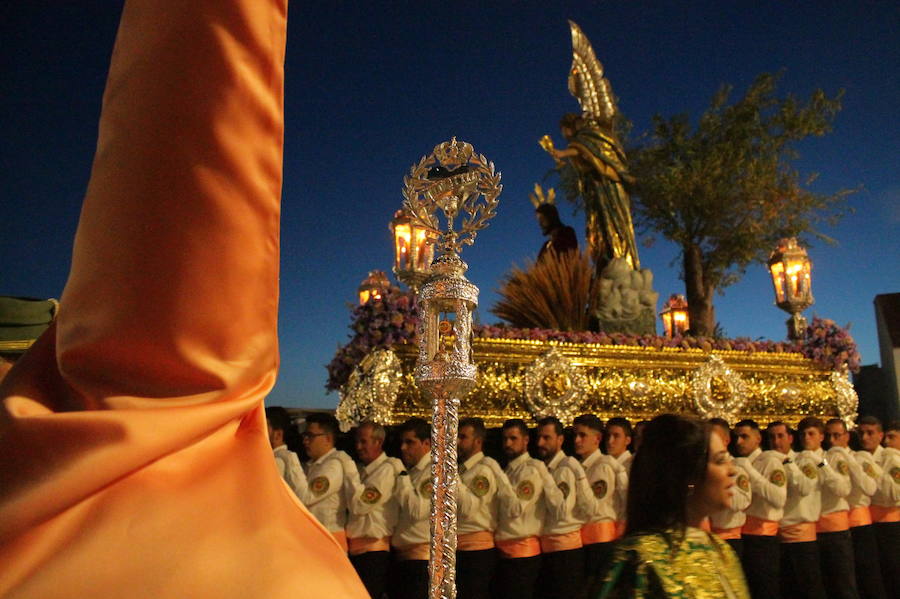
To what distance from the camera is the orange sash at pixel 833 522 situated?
5793 mm

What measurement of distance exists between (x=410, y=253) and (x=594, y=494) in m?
2.52

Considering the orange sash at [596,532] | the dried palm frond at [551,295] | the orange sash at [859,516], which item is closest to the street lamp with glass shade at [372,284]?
the dried palm frond at [551,295]

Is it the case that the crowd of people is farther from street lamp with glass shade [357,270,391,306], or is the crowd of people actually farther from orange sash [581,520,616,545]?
street lamp with glass shade [357,270,391,306]

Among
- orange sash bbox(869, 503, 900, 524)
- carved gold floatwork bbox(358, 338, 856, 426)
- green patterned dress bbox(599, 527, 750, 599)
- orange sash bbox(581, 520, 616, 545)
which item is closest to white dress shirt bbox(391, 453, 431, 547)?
carved gold floatwork bbox(358, 338, 856, 426)

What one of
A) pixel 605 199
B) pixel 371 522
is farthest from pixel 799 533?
pixel 605 199

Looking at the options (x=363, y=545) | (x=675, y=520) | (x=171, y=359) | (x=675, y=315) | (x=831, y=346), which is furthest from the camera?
(x=675, y=315)

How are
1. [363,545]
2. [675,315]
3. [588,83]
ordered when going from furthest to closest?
1. [675,315]
2. [588,83]
3. [363,545]

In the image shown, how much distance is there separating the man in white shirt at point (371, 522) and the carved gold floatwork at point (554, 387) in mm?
1755

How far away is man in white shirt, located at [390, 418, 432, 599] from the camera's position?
4.30 metres

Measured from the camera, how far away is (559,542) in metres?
4.86

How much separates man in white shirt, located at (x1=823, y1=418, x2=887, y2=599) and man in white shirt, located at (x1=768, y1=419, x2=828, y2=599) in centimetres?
41

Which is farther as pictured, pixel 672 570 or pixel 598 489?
pixel 598 489

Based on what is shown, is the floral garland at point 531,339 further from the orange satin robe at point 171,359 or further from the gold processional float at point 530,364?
the orange satin robe at point 171,359

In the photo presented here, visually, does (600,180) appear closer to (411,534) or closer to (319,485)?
(411,534)
